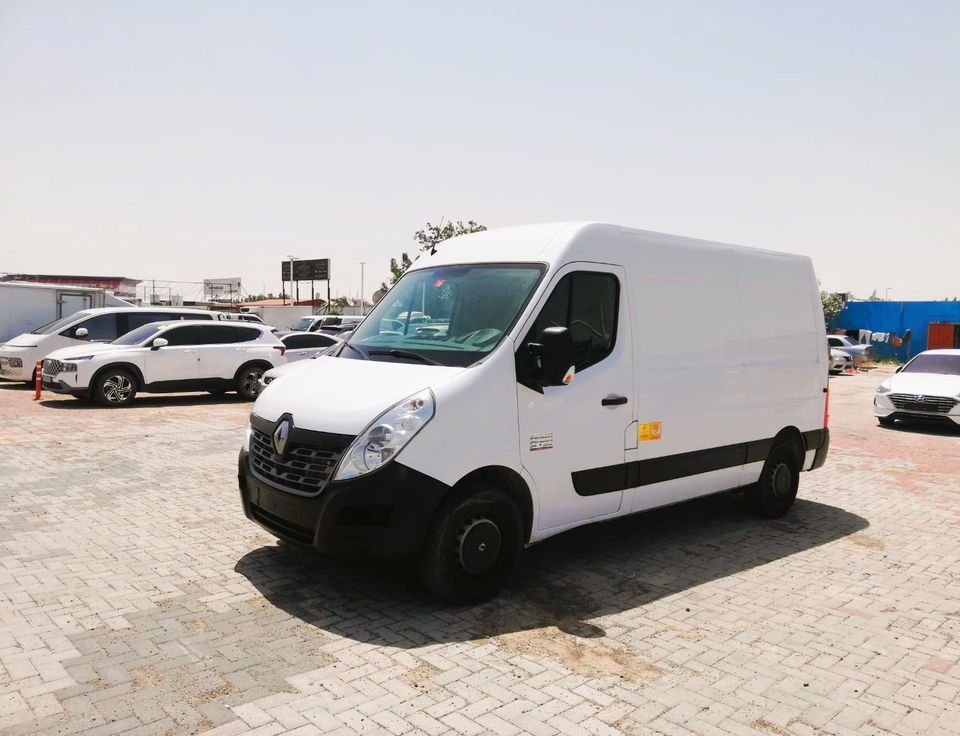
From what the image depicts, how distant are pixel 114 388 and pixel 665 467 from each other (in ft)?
40.4

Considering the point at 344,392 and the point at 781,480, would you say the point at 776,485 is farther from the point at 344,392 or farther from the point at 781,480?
the point at 344,392

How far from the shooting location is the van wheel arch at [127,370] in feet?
47.2

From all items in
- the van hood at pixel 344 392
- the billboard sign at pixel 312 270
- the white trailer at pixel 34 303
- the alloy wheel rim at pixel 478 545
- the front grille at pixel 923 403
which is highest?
the billboard sign at pixel 312 270

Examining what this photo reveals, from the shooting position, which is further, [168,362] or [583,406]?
[168,362]

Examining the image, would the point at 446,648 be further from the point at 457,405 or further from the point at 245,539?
the point at 245,539

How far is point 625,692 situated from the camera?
3732mm

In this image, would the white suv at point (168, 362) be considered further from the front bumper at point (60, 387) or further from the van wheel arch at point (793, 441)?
the van wheel arch at point (793, 441)

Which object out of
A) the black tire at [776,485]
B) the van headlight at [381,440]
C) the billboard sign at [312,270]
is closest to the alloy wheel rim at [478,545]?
the van headlight at [381,440]

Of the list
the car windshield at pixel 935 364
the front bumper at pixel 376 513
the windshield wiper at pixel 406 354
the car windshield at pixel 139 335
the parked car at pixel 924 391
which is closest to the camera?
the front bumper at pixel 376 513

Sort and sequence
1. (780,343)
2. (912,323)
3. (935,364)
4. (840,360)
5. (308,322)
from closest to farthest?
(780,343) < (935,364) < (840,360) < (308,322) < (912,323)

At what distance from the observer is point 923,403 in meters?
14.0

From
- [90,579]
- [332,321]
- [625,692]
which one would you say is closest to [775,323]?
[625,692]

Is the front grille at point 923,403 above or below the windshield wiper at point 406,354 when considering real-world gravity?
below

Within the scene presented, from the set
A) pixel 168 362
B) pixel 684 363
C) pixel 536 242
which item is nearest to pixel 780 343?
pixel 684 363
